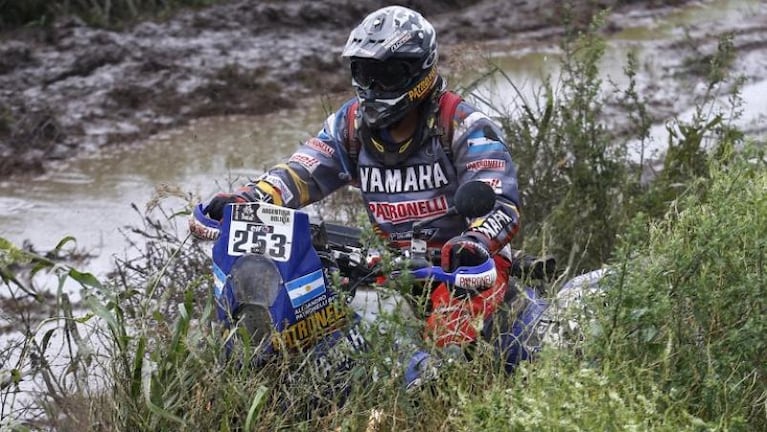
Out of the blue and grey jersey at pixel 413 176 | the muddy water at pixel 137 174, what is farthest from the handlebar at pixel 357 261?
the muddy water at pixel 137 174

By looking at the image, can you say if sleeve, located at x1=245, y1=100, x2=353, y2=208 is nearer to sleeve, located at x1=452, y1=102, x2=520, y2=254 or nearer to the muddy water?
sleeve, located at x1=452, y1=102, x2=520, y2=254

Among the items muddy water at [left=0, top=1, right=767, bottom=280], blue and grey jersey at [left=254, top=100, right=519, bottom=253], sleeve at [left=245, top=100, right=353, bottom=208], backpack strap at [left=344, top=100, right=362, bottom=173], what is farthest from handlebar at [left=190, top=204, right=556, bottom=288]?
muddy water at [left=0, top=1, right=767, bottom=280]

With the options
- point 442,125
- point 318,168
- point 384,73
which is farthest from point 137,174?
point 384,73

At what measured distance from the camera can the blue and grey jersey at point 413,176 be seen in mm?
4770

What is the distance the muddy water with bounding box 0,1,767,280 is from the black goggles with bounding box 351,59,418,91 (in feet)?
11.9

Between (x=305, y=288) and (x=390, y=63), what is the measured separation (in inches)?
48.1

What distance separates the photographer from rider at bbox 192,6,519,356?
4.63m

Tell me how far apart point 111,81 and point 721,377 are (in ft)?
35.5

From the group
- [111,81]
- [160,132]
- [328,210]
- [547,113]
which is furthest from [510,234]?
[111,81]

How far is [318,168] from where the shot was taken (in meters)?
5.14

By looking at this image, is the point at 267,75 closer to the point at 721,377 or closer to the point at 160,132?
the point at 160,132

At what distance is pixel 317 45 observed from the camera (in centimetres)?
1638

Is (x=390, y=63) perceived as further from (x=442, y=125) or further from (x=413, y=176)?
(x=413, y=176)

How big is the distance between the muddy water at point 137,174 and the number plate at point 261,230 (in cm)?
440
